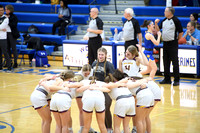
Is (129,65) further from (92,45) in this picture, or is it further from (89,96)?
(92,45)

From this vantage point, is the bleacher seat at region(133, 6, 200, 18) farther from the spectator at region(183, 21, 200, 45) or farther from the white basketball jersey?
the white basketball jersey

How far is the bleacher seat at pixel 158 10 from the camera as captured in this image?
600 inches

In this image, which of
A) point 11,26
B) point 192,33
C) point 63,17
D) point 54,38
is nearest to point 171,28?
point 192,33

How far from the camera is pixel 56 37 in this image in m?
16.1

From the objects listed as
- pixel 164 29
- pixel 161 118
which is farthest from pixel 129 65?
pixel 164 29

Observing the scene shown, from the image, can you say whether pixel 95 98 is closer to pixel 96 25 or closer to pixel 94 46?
pixel 94 46

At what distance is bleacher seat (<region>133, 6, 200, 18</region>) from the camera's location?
15.2 metres

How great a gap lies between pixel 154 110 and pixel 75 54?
5734mm

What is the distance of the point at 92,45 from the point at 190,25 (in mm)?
3306

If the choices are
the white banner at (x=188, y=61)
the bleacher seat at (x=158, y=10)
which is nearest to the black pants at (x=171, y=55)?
the white banner at (x=188, y=61)

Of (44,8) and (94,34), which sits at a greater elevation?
(44,8)

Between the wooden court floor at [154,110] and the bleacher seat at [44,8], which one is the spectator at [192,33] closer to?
the wooden court floor at [154,110]

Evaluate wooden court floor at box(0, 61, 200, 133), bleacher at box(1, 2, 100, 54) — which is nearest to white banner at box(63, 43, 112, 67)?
wooden court floor at box(0, 61, 200, 133)

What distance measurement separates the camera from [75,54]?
13.1m
